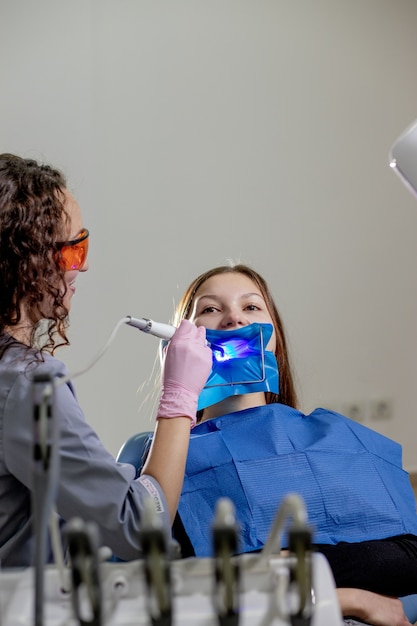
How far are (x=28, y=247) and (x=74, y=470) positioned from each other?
0.43 m

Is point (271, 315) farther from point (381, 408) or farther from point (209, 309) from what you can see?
point (381, 408)

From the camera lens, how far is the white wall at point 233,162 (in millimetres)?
3576

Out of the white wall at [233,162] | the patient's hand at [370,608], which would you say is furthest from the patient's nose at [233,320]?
the white wall at [233,162]

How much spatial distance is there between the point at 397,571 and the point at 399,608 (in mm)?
74

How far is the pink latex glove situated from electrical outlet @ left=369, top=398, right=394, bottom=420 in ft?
7.80

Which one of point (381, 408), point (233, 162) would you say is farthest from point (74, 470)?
point (381, 408)

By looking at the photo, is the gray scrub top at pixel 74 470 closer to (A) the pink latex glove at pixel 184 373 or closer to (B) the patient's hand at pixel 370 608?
(A) the pink latex glove at pixel 184 373

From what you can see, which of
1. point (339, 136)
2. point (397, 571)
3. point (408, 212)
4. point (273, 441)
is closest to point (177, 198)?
point (339, 136)

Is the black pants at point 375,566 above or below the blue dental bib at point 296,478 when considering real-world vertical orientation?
below

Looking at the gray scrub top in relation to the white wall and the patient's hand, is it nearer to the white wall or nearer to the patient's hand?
the patient's hand

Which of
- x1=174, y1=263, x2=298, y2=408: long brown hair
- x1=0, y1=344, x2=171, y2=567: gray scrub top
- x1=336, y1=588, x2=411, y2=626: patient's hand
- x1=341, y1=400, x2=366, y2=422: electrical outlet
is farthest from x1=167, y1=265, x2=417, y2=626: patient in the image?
x1=341, y1=400, x2=366, y2=422: electrical outlet

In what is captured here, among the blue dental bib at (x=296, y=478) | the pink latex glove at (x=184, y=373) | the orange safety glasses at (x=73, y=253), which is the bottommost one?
the blue dental bib at (x=296, y=478)

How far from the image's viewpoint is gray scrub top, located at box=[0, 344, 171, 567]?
149 cm

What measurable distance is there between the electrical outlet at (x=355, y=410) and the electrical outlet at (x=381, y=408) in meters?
0.04
